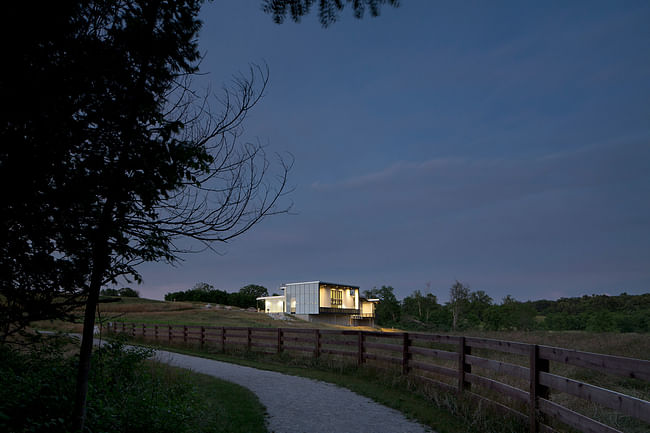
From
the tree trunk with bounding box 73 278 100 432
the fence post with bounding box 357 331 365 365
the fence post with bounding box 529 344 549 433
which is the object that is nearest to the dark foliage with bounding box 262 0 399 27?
the tree trunk with bounding box 73 278 100 432

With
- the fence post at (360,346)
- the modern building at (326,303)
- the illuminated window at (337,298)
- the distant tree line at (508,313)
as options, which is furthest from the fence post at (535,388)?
the illuminated window at (337,298)

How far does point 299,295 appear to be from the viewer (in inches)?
2329

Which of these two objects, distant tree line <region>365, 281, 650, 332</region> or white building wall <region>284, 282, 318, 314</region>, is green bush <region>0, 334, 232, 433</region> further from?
white building wall <region>284, 282, 318, 314</region>

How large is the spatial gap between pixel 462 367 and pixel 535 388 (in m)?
2.24

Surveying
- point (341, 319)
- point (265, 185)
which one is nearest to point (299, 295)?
point (341, 319)

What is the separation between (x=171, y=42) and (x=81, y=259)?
7.80ft

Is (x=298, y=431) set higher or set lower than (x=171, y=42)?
lower

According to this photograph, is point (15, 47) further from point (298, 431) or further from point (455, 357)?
point (455, 357)

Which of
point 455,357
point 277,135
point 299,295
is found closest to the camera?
point 277,135

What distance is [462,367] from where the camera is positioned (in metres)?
7.84

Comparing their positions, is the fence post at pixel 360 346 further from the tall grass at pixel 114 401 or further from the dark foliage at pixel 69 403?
the dark foliage at pixel 69 403

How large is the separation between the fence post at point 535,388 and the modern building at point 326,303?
50872 mm

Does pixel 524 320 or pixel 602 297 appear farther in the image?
pixel 524 320

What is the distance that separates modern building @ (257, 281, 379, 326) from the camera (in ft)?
186
